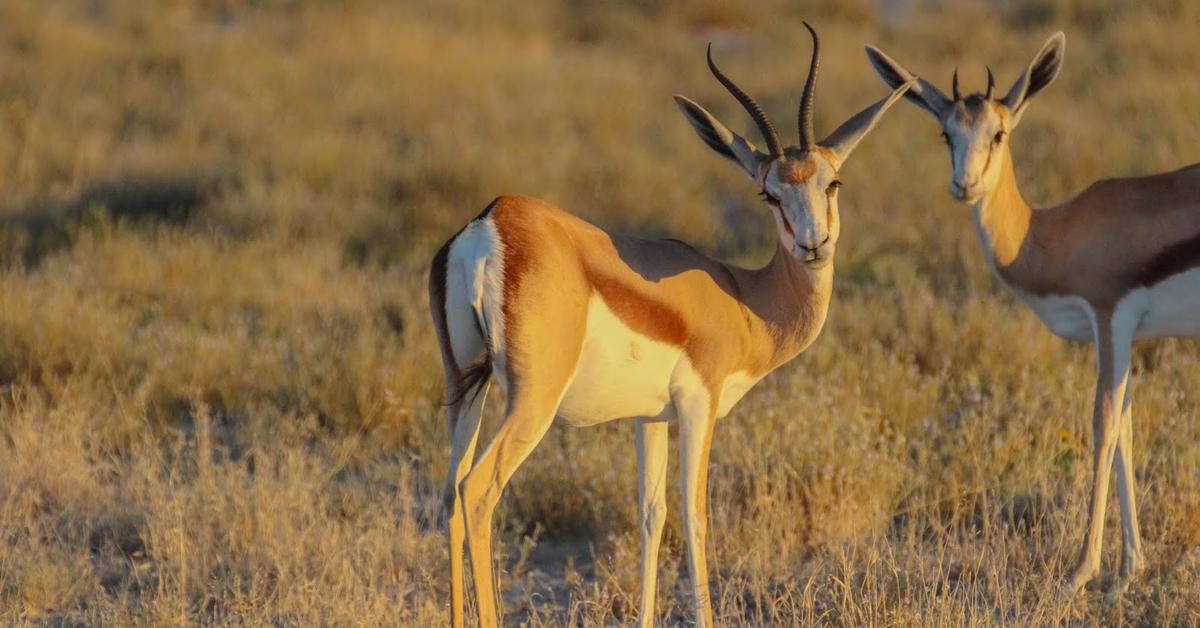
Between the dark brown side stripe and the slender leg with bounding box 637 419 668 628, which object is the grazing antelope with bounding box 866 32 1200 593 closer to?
the dark brown side stripe

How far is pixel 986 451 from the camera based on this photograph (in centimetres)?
621

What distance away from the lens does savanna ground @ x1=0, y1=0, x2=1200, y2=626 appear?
17.5 ft

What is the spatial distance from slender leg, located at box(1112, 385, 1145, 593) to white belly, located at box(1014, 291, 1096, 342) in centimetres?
28

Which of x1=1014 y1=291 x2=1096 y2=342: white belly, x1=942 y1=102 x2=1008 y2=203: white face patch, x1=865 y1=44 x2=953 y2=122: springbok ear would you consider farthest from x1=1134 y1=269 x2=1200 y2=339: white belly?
x1=865 y1=44 x2=953 y2=122: springbok ear

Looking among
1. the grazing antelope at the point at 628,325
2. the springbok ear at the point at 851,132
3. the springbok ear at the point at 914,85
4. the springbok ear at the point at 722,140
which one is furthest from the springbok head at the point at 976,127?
the springbok ear at the point at 722,140

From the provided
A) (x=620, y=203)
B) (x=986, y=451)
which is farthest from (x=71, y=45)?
→ (x=986, y=451)

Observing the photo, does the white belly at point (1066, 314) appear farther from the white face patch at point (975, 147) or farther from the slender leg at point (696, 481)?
the slender leg at point (696, 481)

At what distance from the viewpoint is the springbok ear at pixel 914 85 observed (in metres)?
5.89

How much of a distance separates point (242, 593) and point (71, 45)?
492 inches

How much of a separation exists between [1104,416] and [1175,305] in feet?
1.58

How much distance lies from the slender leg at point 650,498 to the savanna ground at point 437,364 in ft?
0.88

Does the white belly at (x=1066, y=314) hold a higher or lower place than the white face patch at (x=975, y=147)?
lower

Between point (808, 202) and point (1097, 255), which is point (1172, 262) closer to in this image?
point (1097, 255)

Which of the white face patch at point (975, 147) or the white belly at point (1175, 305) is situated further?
the white face patch at point (975, 147)
